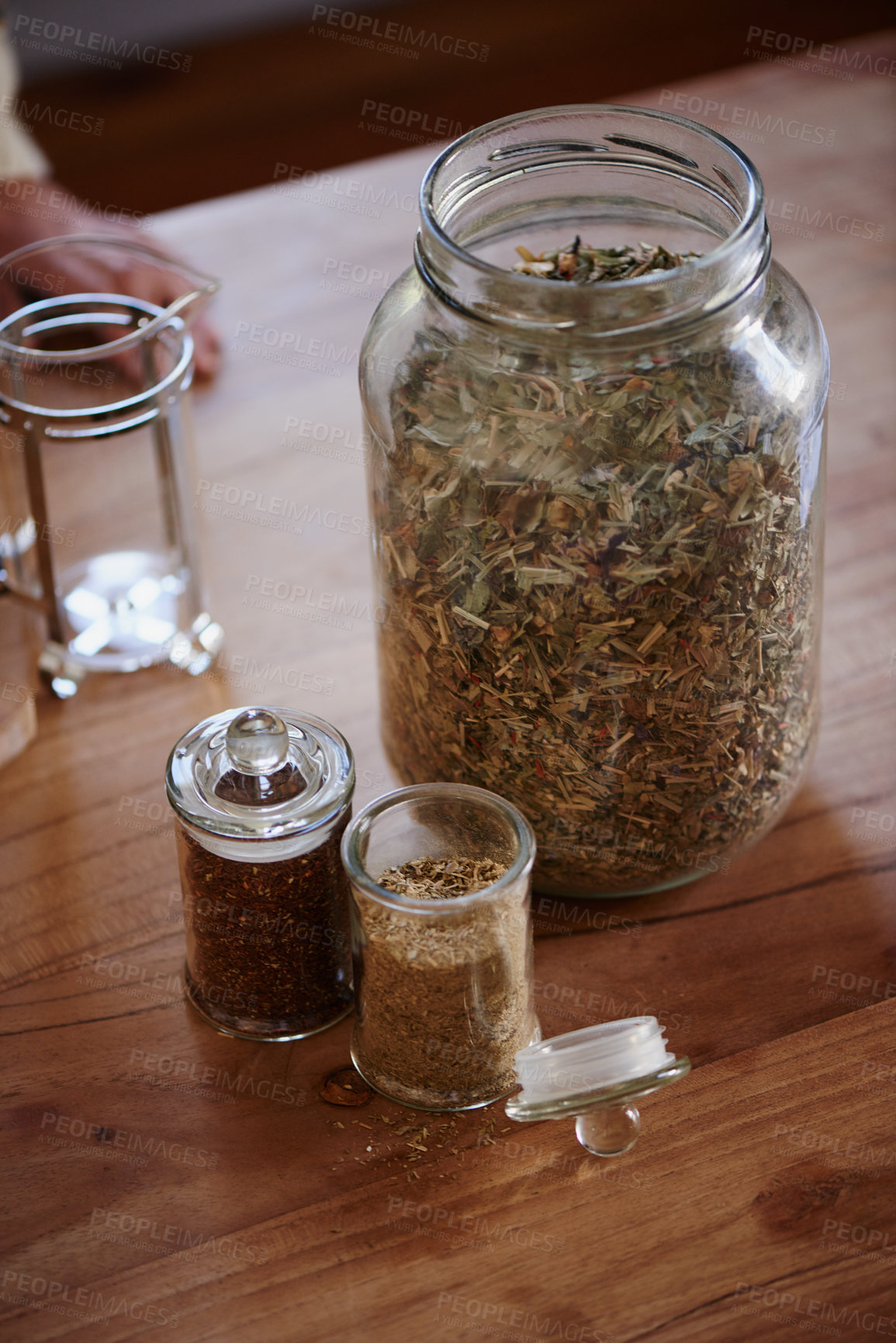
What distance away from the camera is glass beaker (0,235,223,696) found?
1073 millimetres

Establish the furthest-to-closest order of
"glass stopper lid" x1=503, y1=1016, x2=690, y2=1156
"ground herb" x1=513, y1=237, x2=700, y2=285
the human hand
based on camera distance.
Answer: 1. the human hand
2. "ground herb" x1=513, y1=237, x2=700, y2=285
3. "glass stopper lid" x1=503, y1=1016, x2=690, y2=1156

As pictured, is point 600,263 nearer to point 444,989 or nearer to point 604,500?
point 604,500

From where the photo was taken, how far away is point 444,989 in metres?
0.79

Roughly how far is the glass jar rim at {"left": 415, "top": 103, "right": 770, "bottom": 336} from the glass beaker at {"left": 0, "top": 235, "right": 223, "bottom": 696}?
30 cm

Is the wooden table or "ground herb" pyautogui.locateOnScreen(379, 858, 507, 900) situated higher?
"ground herb" pyautogui.locateOnScreen(379, 858, 507, 900)

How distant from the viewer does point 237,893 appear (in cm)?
84

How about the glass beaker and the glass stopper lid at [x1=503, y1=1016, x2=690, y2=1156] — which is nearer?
the glass stopper lid at [x1=503, y1=1016, x2=690, y2=1156]

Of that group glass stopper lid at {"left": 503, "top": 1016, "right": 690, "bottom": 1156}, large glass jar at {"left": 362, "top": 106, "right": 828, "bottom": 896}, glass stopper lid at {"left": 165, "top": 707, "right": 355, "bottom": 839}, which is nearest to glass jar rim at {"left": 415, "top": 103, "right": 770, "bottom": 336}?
large glass jar at {"left": 362, "top": 106, "right": 828, "bottom": 896}

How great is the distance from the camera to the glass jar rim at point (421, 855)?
77 centimetres

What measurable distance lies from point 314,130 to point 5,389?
2.12 meters

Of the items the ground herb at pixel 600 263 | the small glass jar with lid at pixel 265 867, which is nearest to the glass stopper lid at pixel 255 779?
the small glass jar with lid at pixel 265 867

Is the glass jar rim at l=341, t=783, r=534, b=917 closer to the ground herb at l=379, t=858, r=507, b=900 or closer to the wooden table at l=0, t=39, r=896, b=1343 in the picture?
the ground herb at l=379, t=858, r=507, b=900

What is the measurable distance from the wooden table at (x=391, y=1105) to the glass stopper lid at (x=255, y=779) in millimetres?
173

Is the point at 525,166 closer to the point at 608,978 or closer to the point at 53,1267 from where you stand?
the point at 608,978
